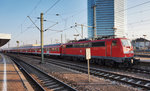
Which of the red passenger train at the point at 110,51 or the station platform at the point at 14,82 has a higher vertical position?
the red passenger train at the point at 110,51

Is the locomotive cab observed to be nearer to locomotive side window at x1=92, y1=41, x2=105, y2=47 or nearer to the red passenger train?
the red passenger train

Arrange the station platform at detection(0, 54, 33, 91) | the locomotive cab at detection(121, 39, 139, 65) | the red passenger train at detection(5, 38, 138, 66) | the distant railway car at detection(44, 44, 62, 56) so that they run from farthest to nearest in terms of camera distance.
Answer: the distant railway car at detection(44, 44, 62, 56), the red passenger train at detection(5, 38, 138, 66), the locomotive cab at detection(121, 39, 139, 65), the station platform at detection(0, 54, 33, 91)

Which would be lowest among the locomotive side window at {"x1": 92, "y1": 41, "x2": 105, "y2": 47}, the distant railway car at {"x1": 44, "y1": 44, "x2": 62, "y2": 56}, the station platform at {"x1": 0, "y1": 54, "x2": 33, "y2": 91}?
the station platform at {"x1": 0, "y1": 54, "x2": 33, "y2": 91}

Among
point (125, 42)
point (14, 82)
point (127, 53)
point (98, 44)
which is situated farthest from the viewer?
point (98, 44)

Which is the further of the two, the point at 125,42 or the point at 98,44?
the point at 98,44

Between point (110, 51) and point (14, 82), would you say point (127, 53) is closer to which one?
point (110, 51)

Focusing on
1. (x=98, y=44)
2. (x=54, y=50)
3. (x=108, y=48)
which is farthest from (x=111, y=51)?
(x=54, y=50)

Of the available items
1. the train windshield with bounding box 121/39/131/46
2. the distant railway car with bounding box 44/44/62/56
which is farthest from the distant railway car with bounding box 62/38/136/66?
the distant railway car with bounding box 44/44/62/56

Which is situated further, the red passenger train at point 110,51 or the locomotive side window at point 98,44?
the locomotive side window at point 98,44

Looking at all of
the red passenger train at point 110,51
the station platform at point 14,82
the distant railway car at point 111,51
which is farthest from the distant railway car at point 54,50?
the station platform at point 14,82

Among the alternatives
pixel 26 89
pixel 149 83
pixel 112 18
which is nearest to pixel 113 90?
pixel 149 83

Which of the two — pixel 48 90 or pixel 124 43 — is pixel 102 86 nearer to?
pixel 48 90

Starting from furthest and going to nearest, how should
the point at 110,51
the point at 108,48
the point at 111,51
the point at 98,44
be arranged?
1. the point at 98,44
2. the point at 108,48
3. the point at 110,51
4. the point at 111,51

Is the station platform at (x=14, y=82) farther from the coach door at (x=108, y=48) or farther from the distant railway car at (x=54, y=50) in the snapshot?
the distant railway car at (x=54, y=50)
